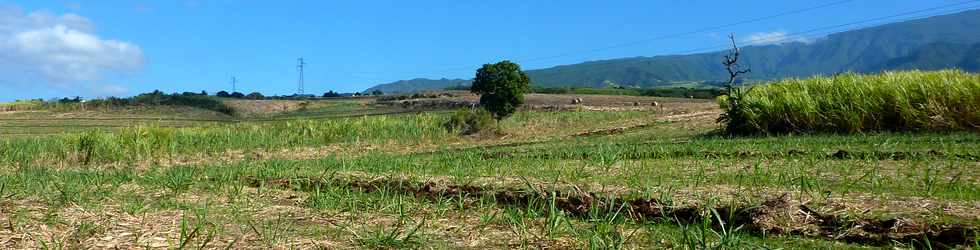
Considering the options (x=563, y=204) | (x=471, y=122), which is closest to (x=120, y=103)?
(x=471, y=122)

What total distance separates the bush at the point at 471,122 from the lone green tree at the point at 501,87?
614 cm

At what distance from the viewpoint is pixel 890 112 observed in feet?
51.0

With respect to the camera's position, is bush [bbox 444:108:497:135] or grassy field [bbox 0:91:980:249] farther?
bush [bbox 444:108:497:135]

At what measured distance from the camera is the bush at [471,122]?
2752 centimetres

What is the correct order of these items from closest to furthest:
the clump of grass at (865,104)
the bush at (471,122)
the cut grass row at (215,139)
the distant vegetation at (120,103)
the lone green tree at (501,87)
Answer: the clump of grass at (865,104) < the cut grass row at (215,139) < the bush at (471,122) < the lone green tree at (501,87) < the distant vegetation at (120,103)

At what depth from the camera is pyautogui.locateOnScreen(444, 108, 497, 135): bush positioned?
27516 millimetres

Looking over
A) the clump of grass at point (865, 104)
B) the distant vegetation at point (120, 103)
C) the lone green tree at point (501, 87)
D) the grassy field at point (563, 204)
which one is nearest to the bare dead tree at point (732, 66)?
the clump of grass at point (865, 104)

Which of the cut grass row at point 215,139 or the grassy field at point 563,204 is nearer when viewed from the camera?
the grassy field at point 563,204

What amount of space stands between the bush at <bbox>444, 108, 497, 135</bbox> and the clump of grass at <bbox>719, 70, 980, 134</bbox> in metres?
10.7

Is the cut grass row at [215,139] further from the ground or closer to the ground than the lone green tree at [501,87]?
closer to the ground

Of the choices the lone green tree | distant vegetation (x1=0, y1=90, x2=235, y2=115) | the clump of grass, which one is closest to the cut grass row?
the lone green tree

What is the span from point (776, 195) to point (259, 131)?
2157 cm

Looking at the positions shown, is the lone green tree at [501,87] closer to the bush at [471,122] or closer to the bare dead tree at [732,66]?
the bush at [471,122]

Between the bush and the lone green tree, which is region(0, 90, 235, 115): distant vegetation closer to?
the lone green tree
